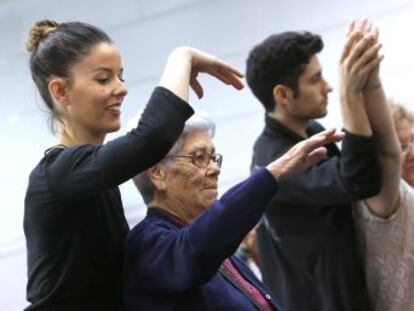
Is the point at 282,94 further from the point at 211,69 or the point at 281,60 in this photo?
the point at 211,69

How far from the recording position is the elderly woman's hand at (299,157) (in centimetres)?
119

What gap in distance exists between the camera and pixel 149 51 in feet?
10.0

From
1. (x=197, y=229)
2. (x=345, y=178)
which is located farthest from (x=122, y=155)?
(x=345, y=178)

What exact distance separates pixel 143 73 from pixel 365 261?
1600 millimetres

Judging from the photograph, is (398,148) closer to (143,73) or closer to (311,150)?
(311,150)

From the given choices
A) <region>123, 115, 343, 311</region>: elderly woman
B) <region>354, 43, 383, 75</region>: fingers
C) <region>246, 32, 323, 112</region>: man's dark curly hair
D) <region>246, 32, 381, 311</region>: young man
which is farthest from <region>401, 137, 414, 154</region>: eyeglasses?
<region>123, 115, 343, 311</region>: elderly woman

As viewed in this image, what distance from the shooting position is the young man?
1626 millimetres

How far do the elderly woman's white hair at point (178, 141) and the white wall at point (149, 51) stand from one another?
58.9 inches

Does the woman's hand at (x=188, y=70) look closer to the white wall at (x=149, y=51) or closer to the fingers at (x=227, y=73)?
the fingers at (x=227, y=73)

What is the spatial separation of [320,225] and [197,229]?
2.13ft

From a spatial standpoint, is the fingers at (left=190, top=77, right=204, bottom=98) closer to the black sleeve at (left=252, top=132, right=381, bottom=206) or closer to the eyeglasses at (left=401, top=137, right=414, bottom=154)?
the black sleeve at (left=252, top=132, right=381, bottom=206)

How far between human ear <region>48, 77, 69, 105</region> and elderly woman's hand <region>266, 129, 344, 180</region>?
1.17 feet

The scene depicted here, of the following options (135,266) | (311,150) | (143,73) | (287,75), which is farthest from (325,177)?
(143,73)

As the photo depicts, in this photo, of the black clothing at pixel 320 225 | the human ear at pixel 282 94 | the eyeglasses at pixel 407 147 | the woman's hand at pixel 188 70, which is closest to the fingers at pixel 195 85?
the woman's hand at pixel 188 70
